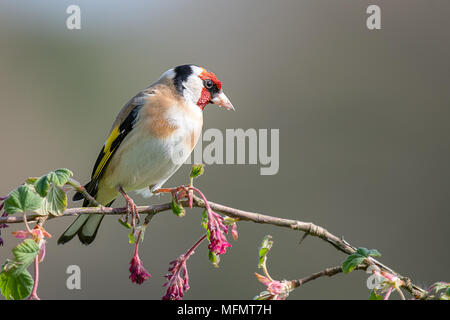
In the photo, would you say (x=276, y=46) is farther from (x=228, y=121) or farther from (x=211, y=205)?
(x=211, y=205)

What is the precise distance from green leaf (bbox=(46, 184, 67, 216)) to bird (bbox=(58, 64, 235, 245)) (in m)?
1.25

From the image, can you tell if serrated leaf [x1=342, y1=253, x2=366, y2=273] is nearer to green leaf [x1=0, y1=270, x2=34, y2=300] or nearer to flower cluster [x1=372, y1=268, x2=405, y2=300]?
flower cluster [x1=372, y1=268, x2=405, y2=300]

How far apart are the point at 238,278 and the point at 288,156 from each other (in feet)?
7.06

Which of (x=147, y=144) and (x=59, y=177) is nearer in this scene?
(x=59, y=177)

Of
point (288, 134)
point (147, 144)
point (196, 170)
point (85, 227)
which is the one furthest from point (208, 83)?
point (288, 134)

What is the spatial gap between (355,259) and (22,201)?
949 millimetres

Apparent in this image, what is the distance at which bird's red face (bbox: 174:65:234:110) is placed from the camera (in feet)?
11.3

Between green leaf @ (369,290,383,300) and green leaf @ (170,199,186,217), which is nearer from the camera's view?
green leaf @ (369,290,383,300)

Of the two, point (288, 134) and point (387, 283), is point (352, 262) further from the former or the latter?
point (288, 134)

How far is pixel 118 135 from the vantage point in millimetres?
3295

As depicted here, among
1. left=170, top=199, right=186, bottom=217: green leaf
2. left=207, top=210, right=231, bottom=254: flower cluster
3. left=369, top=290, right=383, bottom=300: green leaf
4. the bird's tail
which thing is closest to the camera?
left=369, top=290, right=383, bottom=300: green leaf

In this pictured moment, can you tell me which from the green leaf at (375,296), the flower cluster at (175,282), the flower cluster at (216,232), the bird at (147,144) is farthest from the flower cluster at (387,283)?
the bird at (147,144)

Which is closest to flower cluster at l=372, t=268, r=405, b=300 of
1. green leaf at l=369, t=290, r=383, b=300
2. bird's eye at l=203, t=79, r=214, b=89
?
green leaf at l=369, t=290, r=383, b=300
